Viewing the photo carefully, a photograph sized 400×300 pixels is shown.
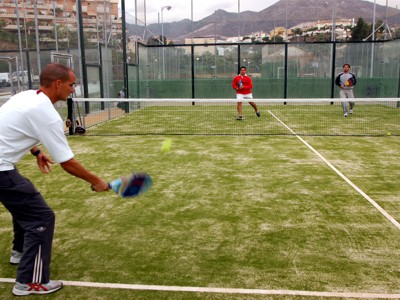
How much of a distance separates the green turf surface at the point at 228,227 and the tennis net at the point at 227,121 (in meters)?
3.56

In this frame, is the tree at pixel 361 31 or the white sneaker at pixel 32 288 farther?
the tree at pixel 361 31

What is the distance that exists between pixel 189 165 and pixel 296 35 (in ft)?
92.1

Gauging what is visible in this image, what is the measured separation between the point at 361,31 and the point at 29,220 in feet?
148

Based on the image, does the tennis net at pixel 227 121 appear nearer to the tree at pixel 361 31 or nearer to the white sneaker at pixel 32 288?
the white sneaker at pixel 32 288

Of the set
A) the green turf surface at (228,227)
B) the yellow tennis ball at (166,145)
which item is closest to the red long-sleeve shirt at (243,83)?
the yellow tennis ball at (166,145)

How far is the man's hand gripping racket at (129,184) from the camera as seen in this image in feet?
11.1

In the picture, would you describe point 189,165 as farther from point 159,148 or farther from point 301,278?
point 301,278

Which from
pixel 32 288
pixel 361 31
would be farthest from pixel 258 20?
pixel 32 288

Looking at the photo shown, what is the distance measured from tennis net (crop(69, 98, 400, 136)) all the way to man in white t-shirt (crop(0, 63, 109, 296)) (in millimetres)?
8007

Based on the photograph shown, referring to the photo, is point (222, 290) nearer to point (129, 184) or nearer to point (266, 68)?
point (129, 184)

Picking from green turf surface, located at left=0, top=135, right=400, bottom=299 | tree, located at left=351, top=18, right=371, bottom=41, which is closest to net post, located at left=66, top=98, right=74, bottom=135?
green turf surface, located at left=0, top=135, right=400, bottom=299

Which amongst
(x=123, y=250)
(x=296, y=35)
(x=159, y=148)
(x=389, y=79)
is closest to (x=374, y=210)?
(x=123, y=250)

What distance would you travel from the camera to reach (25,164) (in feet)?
28.1

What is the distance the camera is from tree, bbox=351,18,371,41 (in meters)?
41.8
